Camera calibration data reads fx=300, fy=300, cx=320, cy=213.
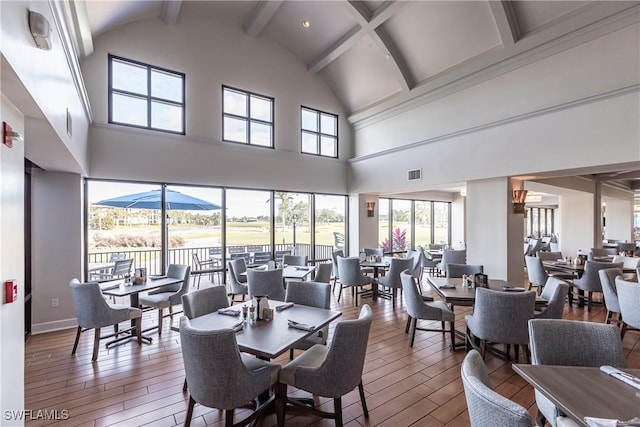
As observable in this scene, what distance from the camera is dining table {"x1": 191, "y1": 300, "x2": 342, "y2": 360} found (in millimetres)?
2105

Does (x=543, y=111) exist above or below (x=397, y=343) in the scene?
above

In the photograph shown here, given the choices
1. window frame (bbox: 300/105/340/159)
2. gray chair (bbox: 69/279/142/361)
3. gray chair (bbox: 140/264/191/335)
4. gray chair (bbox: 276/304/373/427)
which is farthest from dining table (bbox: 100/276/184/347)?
window frame (bbox: 300/105/340/159)

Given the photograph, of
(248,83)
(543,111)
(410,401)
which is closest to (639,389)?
(410,401)

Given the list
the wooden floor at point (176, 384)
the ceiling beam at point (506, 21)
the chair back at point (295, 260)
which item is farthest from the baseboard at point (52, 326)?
the ceiling beam at point (506, 21)

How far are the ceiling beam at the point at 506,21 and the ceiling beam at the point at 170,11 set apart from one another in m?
5.35

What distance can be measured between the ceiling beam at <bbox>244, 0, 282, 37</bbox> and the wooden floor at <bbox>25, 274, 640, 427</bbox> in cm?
622

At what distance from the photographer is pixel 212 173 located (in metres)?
6.39

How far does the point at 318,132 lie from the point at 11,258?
6.95 metres


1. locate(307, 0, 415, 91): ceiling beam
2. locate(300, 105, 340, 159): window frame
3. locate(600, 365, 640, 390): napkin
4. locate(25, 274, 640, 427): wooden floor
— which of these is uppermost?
locate(307, 0, 415, 91): ceiling beam

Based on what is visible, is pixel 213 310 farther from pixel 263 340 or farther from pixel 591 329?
pixel 591 329

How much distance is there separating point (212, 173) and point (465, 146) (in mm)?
5127

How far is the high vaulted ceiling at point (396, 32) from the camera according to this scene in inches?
175

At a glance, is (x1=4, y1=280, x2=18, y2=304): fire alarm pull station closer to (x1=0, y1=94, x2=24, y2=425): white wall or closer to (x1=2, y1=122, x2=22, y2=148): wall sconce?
(x1=0, y1=94, x2=24, y2=425): white wall

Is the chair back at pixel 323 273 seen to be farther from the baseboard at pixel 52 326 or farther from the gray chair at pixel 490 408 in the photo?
the baseboard at pixel 52 326
